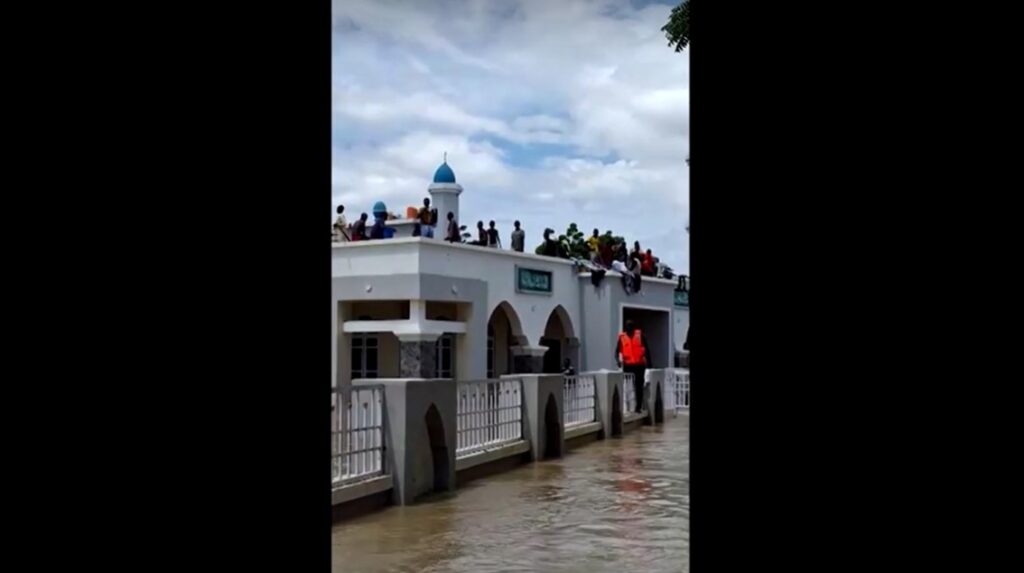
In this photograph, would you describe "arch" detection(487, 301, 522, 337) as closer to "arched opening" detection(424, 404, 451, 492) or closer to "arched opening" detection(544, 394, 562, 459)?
"arched opening" detection(544, 394, 562, 459)

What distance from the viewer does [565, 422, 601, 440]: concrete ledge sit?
1362cm

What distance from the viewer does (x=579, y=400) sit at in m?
14.3

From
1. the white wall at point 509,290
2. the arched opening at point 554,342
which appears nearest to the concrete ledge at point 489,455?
the white wall at point 509,290

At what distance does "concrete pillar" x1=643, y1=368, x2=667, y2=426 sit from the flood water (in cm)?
570

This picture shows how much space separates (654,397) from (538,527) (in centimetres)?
982

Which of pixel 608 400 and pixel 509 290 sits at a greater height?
pixel 509 290

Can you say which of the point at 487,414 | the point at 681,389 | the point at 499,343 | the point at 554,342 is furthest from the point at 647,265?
the point at 487,414

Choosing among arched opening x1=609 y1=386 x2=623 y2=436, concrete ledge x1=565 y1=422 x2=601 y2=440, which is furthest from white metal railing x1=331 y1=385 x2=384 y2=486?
arched opening x1=609 y1=386 x2=623 y2=436

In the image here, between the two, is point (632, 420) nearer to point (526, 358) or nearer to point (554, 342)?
point (526, 358)

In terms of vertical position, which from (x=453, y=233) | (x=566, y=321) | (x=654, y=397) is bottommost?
(x=654, y=397)

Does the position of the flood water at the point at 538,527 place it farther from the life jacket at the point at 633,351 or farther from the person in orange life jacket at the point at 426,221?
the person in orange life jacket at the point at 426,221
